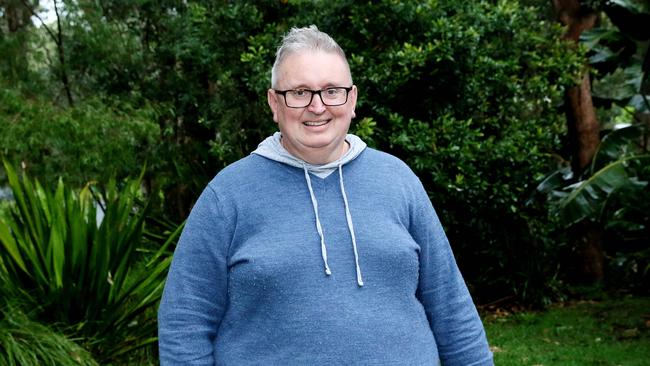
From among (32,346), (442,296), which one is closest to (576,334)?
(32,346)

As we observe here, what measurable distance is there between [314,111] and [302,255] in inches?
16.3

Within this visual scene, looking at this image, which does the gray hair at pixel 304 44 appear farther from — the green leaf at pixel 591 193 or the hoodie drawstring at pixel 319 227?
the green leaf at pixel 591 193

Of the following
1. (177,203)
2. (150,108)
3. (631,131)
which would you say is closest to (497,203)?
(631,131)

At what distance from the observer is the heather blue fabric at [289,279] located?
2.34 meters

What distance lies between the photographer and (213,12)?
31.1 ft

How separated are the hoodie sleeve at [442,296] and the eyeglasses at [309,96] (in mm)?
393

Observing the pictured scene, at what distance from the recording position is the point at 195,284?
93.8 inches

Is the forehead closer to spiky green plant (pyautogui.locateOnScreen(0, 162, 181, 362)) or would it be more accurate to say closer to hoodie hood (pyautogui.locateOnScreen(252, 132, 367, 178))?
hoodie hood (pyautogui.locateOnScreen(252, 132, 367, 178))

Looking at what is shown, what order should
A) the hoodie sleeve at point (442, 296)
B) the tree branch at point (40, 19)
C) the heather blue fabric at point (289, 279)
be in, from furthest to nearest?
the tree branch at point (40, 19)
the hoodie sleeve at point (442, 296)
the heather blue fabric at point (289, 279)

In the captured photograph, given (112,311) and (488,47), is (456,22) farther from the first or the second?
(112,311)

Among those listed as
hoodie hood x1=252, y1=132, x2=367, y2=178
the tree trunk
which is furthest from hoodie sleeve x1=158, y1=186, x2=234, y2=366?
the tree trunk

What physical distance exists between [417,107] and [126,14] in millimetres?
6157

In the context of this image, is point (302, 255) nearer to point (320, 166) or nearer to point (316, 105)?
point (320, 166)

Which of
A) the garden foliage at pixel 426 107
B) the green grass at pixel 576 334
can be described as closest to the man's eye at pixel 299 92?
the garden foliage at pixel 426 107
